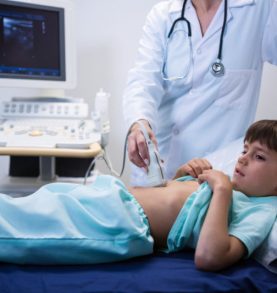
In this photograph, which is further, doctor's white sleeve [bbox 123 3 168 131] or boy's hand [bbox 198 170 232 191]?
doctor's white sleeve [bbox 123 3 168 131]

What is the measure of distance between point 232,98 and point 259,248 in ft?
2.11

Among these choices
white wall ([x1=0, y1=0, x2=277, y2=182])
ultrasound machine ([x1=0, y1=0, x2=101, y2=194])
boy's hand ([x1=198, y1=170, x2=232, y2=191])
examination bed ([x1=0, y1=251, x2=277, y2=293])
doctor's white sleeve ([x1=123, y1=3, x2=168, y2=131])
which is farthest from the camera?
white wall ([x1=0, y1=0, x2=277, y2=182])

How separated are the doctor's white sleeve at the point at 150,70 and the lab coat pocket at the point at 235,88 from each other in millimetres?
247

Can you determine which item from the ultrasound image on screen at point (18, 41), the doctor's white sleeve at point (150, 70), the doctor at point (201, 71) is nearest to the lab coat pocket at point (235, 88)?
the doctor at point (201, 71)

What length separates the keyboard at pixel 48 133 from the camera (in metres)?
1.63

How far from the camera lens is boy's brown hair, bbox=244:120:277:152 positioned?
108 cm

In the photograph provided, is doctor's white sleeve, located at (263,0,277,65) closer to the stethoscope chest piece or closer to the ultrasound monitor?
the stethoscope chest piece

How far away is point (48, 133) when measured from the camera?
1784 mm

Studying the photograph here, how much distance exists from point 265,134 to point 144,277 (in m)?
0.54

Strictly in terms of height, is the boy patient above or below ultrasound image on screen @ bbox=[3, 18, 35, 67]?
below

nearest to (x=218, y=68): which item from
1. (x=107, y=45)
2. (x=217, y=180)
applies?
(x=217, y=180)

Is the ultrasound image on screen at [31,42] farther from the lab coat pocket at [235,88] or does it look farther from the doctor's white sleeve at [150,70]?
the lab coat pocket at [235,88]

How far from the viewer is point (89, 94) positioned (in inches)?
95.9

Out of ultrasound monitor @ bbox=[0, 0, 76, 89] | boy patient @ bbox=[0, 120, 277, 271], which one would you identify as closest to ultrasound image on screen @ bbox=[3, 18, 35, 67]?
ultrasound monitor @ bbox=[0, 0, 76, 89]
